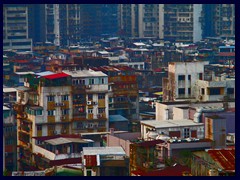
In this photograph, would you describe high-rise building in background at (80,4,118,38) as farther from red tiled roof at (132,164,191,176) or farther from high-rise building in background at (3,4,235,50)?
red tiled roof at (132,164,191,176)

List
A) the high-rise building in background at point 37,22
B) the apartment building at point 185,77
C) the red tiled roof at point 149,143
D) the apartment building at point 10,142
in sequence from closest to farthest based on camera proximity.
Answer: the red tiled roof at point 149,143 → the apartment building at point 10,142 → the apartment building at point 185,77 → the high-rise building in background at point 37,22

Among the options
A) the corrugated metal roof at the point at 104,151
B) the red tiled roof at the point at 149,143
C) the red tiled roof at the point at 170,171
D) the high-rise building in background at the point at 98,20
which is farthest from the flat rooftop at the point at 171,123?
the high-rise building in background at the point at 98,20

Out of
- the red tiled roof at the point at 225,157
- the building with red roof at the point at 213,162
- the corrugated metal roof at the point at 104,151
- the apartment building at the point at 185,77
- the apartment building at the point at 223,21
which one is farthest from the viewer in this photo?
the apartment building at the point at 223,21

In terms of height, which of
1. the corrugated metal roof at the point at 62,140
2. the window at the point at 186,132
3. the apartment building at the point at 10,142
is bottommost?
the apartment building at the point at 10,142

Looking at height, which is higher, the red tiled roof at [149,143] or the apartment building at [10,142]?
the red tiled roof at [149,143]

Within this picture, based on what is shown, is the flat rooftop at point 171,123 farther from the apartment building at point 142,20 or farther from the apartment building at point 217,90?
the apartment building at point 142,20

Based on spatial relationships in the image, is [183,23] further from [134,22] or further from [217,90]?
[217,90]

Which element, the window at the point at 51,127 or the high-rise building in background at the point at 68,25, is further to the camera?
the high-rise building in background at the point at 68,25
